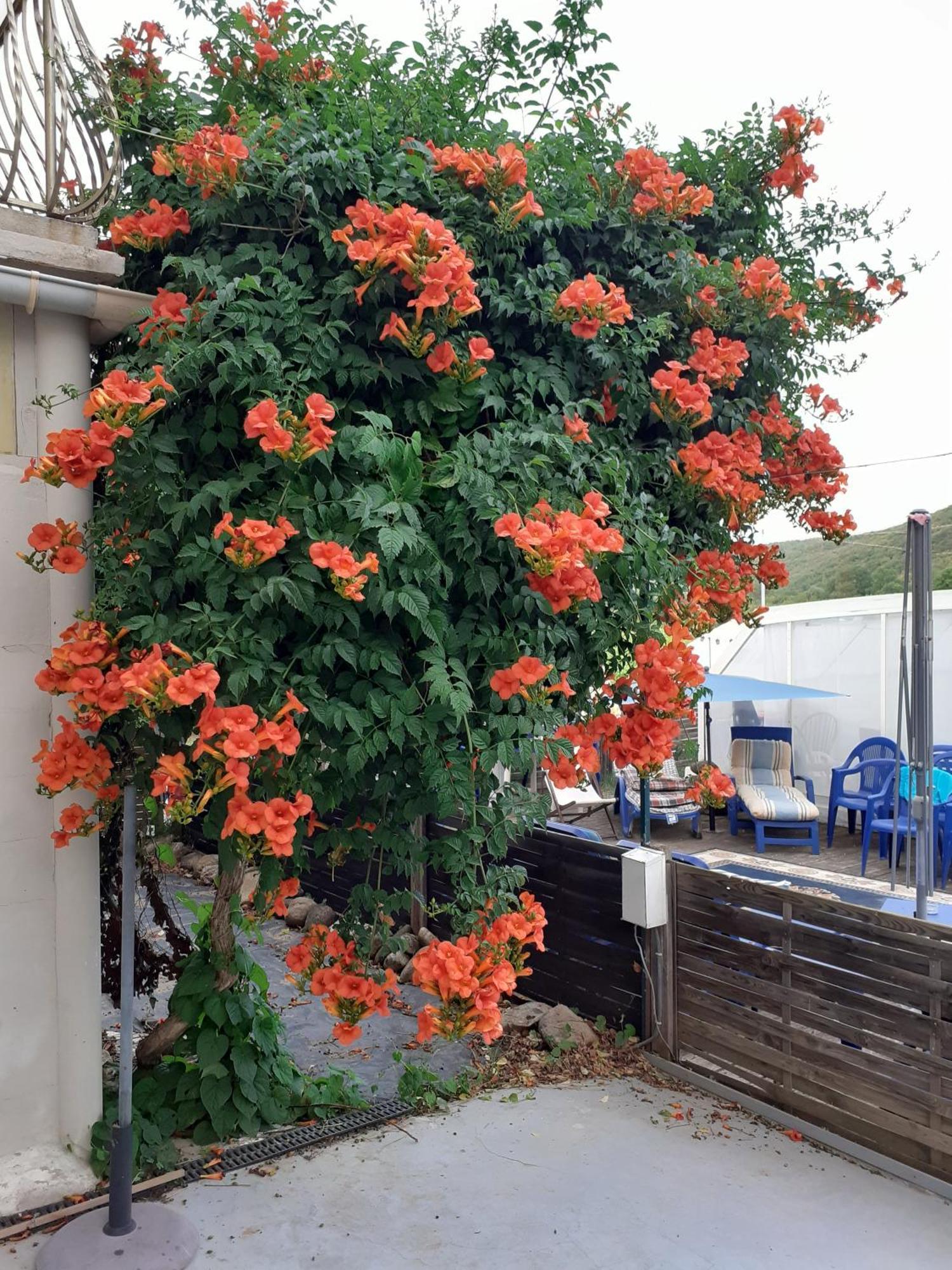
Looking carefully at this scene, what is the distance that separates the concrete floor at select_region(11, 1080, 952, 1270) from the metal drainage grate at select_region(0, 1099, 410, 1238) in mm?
67

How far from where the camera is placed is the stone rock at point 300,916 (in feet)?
20.0

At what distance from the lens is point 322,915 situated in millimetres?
6023

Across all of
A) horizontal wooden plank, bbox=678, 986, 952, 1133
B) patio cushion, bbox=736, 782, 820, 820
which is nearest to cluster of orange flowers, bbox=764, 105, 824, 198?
horizontal wooden plank, bbox=678, 986, 952, 1133

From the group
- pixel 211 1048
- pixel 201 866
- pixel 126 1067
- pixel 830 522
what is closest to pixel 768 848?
pixel 201 866

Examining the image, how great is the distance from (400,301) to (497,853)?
1.46 meters

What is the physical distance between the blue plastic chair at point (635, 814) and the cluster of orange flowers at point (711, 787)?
6.47 metres

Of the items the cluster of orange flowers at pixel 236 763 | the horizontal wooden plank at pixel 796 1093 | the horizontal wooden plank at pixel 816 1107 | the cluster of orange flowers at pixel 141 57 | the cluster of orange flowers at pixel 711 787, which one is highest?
the cluster of orange flowers at pixel 141 57

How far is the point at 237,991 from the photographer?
134 inches

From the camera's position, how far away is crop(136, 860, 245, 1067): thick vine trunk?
3158 millimetres

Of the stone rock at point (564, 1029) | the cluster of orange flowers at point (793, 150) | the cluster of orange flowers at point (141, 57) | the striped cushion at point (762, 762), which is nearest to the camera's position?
the cluster of orange flowers at point (141, 57)

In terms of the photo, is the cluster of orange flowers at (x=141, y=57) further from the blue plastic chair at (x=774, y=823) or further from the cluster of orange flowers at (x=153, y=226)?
the blue plastic chair at (x=774, y=823)

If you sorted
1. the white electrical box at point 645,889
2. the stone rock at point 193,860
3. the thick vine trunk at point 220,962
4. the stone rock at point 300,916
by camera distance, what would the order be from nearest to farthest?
1. the thick vine trunk at point 220,962
2. the white electrical box at point 645,889
3. the stone rock at point 300,916
4. the stone rock at point 193,860

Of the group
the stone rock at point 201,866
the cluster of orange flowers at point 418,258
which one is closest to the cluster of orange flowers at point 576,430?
the cluster of orange flowers at point 418,258

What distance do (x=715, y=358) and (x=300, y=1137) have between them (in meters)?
3.03
